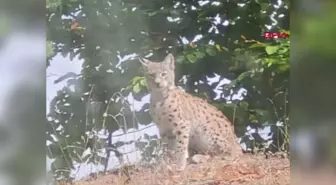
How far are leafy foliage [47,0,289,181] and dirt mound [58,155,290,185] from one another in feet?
0.20

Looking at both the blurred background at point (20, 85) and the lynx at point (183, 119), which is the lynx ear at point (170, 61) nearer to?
the lynx at point (183, 119)

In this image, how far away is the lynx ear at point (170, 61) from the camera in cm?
146

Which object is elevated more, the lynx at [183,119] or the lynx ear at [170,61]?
the lynx ear at [170,61]

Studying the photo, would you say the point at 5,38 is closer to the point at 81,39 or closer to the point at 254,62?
the point at 81,39

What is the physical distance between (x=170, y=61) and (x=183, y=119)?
0.18m

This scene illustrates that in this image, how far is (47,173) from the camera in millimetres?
1392

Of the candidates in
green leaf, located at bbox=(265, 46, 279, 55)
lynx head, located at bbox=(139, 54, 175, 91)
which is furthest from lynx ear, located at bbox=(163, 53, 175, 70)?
green leaf, located at bbox=(265, 46, 279, 55)

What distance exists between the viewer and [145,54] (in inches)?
57.4

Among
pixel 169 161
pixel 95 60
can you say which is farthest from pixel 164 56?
pixel 169 161

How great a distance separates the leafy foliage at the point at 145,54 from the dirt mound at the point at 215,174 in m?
0.06

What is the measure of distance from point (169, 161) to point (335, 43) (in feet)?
1.92

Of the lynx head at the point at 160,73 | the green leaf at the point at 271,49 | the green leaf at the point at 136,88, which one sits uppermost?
the green leaf at the point at 271,49

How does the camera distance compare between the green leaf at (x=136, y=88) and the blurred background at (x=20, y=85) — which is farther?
the green leaf at (x=136, y=88)

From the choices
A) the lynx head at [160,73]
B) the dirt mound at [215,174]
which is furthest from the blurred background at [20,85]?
the lynx head at [160,73]
